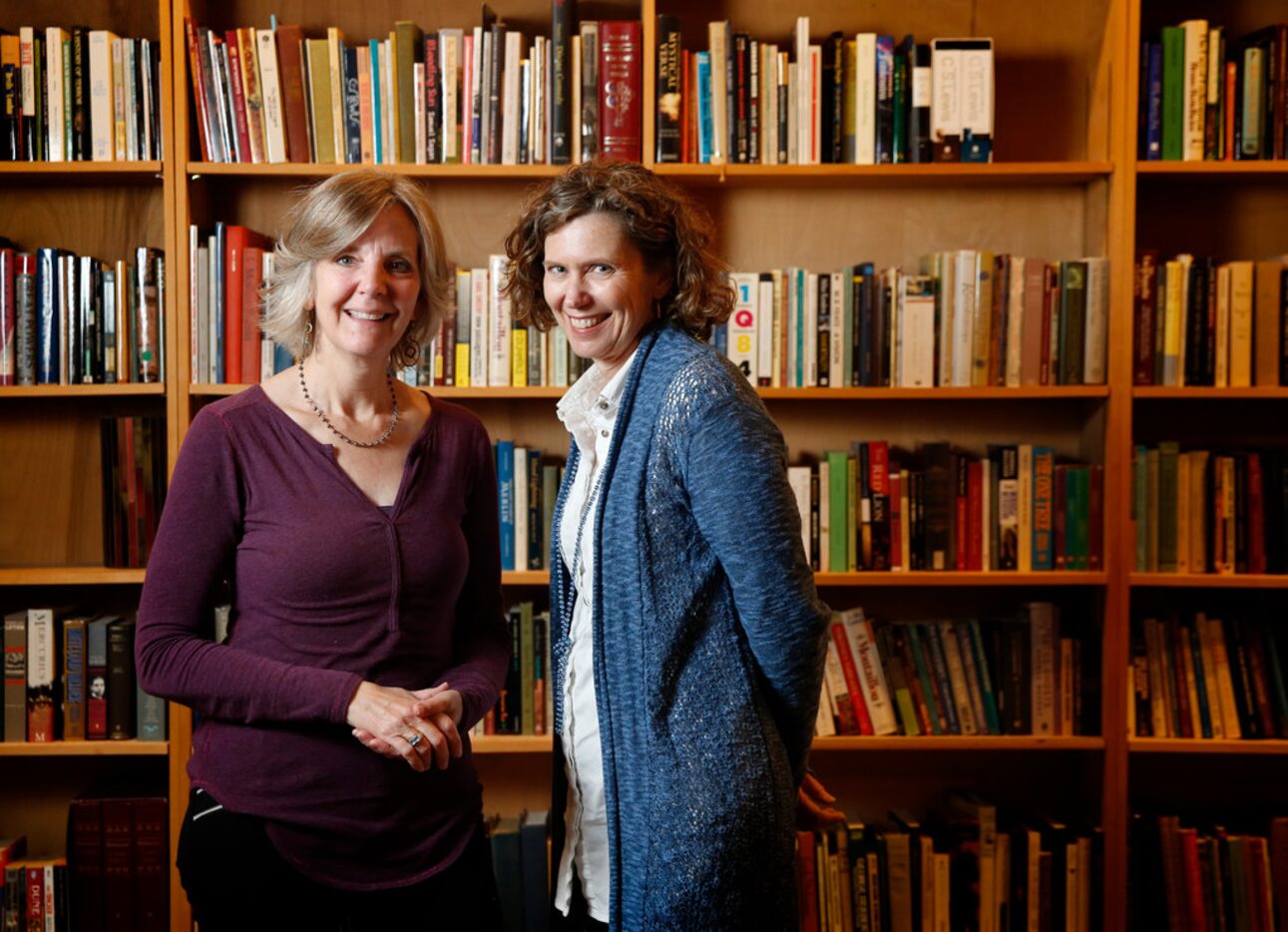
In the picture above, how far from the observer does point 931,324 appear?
238 cm

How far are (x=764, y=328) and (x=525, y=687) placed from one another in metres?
0.98

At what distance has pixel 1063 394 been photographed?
7.68 ft

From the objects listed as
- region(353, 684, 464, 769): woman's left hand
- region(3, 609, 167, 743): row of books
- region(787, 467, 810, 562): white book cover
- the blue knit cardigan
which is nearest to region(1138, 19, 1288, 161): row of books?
region(787, 467, 810, 562): white book cover

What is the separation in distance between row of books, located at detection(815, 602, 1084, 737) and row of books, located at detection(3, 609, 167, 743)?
155cm

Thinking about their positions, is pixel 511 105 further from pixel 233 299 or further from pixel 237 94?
pixel 233 299

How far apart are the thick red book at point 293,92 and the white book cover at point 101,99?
1.23 ft

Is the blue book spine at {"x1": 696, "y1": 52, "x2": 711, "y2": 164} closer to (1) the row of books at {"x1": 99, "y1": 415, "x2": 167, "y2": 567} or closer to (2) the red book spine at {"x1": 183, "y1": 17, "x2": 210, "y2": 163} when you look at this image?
(2) the red book spine at {"x1": 183, "y1": 17, "x2": 210, "y2": 163}

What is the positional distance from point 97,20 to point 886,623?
2377 mm

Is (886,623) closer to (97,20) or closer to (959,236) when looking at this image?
(959,236)

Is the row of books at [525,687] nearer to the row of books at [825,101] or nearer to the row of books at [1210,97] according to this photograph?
the row of books at [825,101]

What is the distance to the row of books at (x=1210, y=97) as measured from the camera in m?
2.31

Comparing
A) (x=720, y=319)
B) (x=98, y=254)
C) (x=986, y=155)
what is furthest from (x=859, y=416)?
(x=98, y=254)

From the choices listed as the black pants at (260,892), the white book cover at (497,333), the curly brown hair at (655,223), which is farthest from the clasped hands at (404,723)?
the white book cover at (497,333)

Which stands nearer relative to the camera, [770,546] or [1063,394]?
[770,546]
